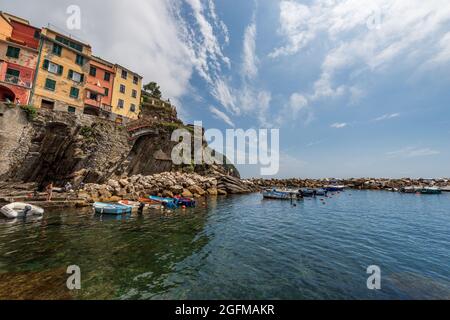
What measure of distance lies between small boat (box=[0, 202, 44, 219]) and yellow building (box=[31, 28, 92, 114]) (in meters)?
20.9

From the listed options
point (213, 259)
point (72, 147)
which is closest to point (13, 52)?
point (72, 147)

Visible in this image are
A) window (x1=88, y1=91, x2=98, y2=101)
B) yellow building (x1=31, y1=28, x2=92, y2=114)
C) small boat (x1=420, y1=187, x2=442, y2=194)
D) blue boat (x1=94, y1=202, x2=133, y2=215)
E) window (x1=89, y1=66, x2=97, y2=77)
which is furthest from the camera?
small boat (x1=420, y1=187, x2=442, y2=194)

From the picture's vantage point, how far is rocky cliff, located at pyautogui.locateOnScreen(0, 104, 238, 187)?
82.4ft

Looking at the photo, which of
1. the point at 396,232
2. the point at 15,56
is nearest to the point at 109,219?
the point at 396,232

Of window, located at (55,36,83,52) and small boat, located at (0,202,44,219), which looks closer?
small boat, located at (0,202,44,219)

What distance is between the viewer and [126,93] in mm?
42812

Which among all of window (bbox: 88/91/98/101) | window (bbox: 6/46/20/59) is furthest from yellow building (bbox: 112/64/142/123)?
window (bbox: 6/46/20/59)

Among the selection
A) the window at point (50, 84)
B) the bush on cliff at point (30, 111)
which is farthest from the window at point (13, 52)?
the bush on cliff at point (30, 111)

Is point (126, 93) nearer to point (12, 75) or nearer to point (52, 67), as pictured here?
point (52, 67)

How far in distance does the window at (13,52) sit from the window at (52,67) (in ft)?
11.4

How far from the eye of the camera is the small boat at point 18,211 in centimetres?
1771

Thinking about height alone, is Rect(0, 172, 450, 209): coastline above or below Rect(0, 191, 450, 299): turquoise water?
above

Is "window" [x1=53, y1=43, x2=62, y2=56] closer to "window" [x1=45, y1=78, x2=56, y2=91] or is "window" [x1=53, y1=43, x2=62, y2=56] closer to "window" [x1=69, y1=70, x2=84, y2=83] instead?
"window" [x1=69, y1=70, x2=84, y2=83]
